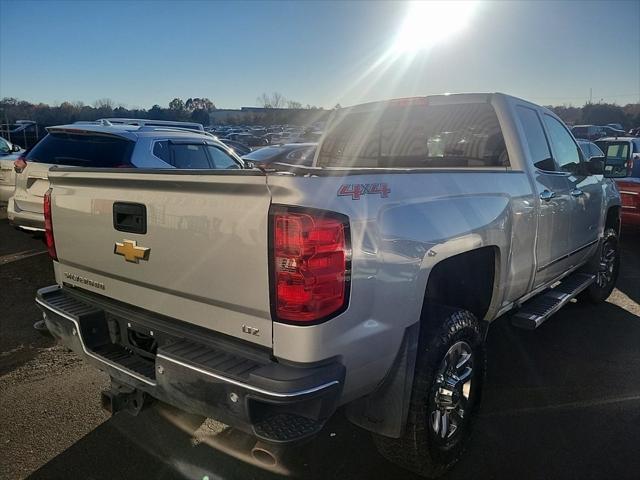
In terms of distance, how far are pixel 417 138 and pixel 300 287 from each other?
2.56m

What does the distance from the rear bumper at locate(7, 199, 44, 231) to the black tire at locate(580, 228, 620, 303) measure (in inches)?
264

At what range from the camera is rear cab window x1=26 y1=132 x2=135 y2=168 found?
6.00 metres

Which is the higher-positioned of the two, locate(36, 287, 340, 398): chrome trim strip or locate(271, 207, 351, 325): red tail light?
locate(271, 207, 351, 325): red tail light

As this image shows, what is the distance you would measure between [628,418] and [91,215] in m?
3.63

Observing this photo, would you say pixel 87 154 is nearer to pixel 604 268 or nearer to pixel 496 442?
pixel 496 442

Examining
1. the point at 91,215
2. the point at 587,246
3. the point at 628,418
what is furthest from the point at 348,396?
the point at 587,246

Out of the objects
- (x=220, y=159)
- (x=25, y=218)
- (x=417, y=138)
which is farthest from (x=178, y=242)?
(x=220, y=159)

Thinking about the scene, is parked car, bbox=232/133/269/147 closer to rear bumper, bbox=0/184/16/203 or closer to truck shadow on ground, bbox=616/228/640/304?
rear bumper, bbox=0/184/16/203

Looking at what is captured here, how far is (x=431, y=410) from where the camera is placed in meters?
2.50

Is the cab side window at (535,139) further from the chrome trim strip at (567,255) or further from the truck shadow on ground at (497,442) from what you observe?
the truck shadow on ground at (497,442)

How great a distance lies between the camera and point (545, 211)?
375 centimetres

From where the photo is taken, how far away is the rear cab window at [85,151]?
6000mm

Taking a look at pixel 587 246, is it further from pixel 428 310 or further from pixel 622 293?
pixel 428 310

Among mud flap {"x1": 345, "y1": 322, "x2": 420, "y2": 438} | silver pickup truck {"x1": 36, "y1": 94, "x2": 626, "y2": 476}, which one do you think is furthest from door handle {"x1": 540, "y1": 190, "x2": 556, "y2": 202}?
mud flap {"x1": 345, "y1": 322, "x2": 420, "y2": 438}
